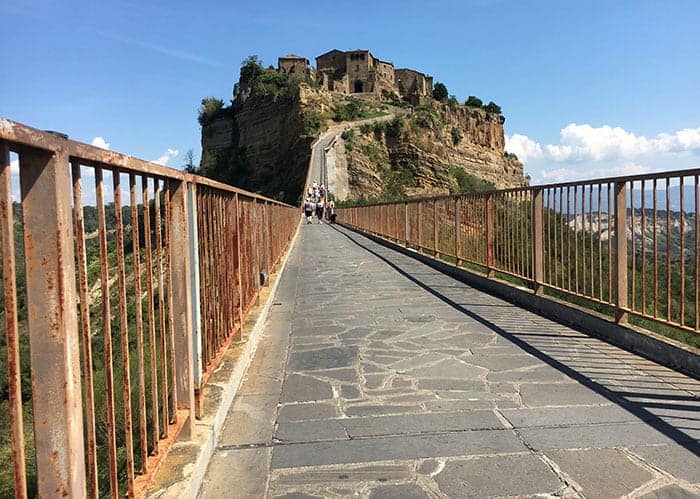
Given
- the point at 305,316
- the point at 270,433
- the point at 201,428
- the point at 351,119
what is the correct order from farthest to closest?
the point at 351,119 < the point at 305,316 < the point at 270,433 < the point at 201,428

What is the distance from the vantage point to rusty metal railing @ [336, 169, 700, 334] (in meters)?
4.52

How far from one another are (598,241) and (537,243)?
4.45 feet

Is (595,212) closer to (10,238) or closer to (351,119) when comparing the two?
(10,238)

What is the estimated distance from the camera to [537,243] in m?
6.95

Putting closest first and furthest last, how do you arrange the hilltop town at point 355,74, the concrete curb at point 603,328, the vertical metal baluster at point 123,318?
the vertical metal baluster at point 123,318, the concrete curb at point 603,328, the hilltop town at point 355,74

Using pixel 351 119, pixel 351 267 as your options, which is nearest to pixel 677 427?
pixel 351 267

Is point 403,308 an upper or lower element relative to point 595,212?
lower

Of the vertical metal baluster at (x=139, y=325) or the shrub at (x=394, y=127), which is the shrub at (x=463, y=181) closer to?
the shrub at (x=394, y=127)

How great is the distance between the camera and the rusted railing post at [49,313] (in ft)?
4.99

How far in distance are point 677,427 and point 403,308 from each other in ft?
13.6

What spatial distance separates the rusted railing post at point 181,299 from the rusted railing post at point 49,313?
1.32 metres

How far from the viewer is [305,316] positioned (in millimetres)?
6930

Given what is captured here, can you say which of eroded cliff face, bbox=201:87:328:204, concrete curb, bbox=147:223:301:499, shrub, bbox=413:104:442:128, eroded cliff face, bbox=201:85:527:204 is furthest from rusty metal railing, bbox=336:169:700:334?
shrub, bbox=413:104:442:128

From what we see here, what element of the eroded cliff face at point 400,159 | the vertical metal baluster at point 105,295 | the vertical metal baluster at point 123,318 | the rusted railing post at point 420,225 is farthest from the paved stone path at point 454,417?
the eroded cliff face at point 400,159
